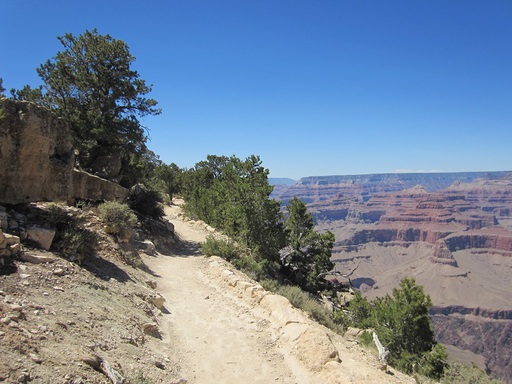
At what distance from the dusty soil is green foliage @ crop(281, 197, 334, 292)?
1303 cm

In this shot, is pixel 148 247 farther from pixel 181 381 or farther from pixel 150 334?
pixel 181 381

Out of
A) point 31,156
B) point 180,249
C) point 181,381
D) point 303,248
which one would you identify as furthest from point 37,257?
A: point 303,248

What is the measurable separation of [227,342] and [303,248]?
17.6m

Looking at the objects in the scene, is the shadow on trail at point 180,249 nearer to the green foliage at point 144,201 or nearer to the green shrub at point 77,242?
the green foliage at point 144,201

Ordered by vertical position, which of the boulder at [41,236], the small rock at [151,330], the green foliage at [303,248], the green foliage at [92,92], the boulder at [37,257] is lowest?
the green foliage at [303,248]

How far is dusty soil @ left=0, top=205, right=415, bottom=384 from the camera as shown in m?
4.38

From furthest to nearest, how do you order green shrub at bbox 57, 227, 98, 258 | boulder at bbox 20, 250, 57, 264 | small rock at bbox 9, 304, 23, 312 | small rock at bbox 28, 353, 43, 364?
green shrub at bbox 57, 227, 98, 258 → boulder at bbox 20, 250, 57, 264 → small rock at bbox 9, 304, 23, 312 → small rock at bbox 28, 353, 43, 364

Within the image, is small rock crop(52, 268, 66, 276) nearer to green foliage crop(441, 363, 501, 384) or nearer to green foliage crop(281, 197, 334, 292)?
green foliage crop(441, 363, 501, 384)

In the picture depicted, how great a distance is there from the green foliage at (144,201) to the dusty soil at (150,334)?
8.99 metres

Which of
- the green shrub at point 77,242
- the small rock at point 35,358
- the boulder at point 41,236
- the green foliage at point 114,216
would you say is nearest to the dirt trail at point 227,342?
the green foliage at point 114,216

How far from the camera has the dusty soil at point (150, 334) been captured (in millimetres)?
4383

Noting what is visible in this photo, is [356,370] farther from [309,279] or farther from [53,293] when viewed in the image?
[309,279]

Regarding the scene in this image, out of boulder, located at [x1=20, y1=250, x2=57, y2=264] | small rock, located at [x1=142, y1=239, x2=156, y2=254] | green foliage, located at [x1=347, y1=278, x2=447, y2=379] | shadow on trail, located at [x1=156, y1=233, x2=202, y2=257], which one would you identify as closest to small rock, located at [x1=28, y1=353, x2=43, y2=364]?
boulder, located at [x1=20, y1=250, x2=57, y2=264]

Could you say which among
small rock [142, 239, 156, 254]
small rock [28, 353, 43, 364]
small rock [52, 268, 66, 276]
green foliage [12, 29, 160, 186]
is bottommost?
small rock [142, 239, 156, 254]
